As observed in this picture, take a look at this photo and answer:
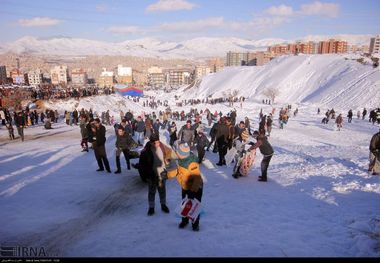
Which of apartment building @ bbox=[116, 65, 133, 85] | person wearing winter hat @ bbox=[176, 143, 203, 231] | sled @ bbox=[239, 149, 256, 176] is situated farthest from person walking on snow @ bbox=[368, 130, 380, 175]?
apartment building @ bbox=[116, 65, 133, 85]

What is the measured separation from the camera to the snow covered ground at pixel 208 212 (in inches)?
164

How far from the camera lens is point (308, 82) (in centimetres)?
6956

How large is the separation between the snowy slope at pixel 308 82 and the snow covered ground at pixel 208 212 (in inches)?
1669

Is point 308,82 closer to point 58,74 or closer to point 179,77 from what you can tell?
point 179,77

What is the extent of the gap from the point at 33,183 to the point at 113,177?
2100 mm

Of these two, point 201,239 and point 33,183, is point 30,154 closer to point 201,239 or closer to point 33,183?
point 33,183

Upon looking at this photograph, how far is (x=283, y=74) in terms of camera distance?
8050 centimetres

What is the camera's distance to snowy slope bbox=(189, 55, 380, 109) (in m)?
48.7

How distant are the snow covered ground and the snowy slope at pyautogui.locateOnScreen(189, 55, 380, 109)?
4241 centimetres

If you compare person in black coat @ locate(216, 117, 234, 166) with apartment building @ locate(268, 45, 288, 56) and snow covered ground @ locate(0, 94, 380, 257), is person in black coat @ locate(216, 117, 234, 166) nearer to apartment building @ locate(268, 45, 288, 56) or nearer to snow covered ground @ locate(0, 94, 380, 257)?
snow covered ground @ locate(0, 94, 380, 257)

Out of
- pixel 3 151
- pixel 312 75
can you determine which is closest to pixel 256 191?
pixel 3 151

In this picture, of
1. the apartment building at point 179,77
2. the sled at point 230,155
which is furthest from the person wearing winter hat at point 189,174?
the apartment building at point 179,77

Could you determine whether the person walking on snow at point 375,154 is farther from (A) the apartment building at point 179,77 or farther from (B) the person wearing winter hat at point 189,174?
(A) the apartment building at point 179,77

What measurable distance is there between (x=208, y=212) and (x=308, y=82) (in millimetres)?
71598
